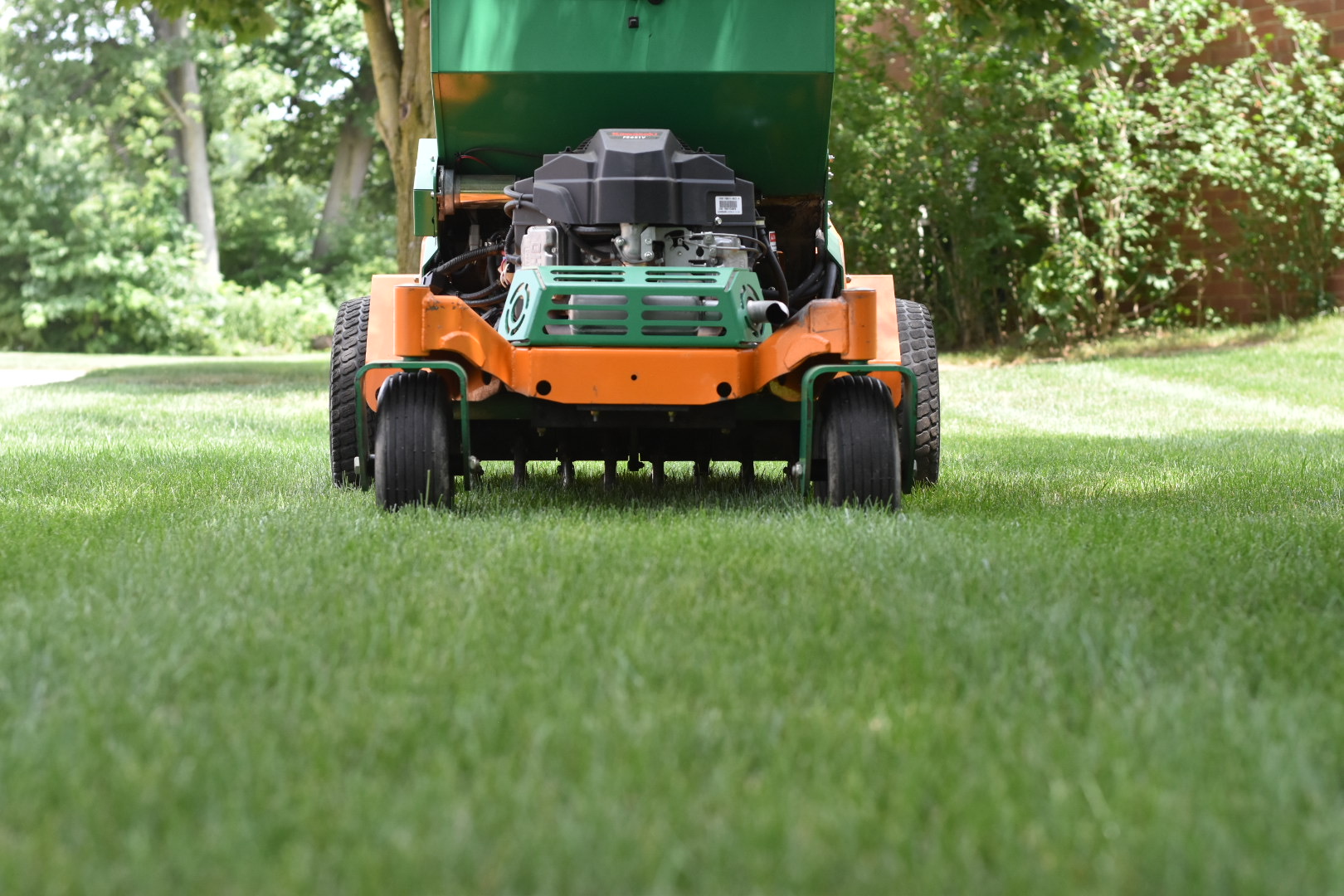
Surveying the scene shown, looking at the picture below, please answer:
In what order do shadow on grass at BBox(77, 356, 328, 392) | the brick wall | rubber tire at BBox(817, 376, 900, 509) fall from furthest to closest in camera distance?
1. the brick wall
2. shadow on grass at BBox(77, 356, 328, 392)
3. rubber tire at BBox(817, 376, 900, 509)

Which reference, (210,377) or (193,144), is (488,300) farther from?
(193,144)

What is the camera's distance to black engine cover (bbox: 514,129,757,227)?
200 inches

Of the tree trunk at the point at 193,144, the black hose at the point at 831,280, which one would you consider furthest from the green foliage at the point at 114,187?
the black hose at the point at 831,280

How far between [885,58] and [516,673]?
1622cm

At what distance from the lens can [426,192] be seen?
19.9 ft

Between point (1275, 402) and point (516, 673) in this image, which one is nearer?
point (516, 673)

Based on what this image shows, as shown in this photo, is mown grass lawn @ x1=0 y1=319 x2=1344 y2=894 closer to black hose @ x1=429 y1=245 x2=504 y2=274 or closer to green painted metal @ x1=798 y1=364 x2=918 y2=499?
green painted metal @ x1=798 y1=364 x2=918 y2=499

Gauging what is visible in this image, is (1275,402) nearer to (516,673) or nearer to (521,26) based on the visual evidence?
(521,26)

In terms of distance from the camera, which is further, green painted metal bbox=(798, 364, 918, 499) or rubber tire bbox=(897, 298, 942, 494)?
rubber tire bbox=(897, 298, 942, 494)

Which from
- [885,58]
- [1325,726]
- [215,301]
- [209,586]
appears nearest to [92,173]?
[215,301]

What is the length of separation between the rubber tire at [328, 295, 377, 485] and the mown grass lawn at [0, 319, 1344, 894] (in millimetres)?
943

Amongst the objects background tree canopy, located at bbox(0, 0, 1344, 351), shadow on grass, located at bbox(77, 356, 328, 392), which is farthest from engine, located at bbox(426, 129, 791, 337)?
shadow on grass, located at bbox(77, 356, 328, 392)

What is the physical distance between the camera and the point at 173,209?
96.9ft

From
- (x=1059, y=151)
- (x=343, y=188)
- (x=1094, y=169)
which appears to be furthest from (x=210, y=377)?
(x=343, y=188)
